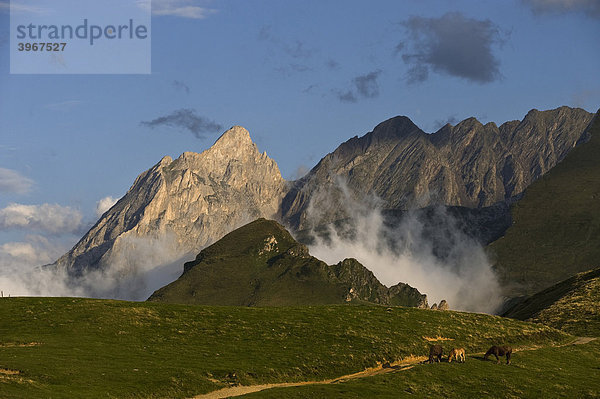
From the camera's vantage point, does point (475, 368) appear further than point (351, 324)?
No

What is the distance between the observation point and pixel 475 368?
6556cm

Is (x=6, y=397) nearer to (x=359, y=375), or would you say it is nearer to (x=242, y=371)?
(x=242, y=371)

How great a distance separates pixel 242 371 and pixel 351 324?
23436 millimetres

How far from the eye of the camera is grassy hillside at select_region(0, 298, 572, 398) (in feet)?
188

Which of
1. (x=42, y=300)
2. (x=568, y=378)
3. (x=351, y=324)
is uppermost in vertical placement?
(x=42, y=300)

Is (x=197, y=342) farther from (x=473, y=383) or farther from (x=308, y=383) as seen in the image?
(x=473, y=383)

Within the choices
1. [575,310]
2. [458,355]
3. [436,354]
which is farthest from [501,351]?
[575,310]

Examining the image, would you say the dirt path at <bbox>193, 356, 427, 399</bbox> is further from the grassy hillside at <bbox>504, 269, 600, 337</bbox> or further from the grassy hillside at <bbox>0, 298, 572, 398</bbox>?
the grassy hillside at <bbox>504, 269, 600, 337</bbox>

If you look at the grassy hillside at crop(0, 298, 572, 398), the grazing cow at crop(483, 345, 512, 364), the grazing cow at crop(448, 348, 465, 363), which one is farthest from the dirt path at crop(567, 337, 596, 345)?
the grazing cow at crop(448, 348, 465, 363)

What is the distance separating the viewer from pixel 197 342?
73.3 metres

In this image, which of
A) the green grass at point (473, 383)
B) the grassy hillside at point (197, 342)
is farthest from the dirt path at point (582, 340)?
the green grass at point (473, 383)

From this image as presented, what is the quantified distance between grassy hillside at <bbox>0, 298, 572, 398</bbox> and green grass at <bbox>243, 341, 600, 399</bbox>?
776 cm

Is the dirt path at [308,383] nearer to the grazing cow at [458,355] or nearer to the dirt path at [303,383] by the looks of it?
the dirt path at [303,383]

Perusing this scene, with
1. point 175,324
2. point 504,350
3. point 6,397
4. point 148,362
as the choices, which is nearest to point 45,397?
point 6,397
